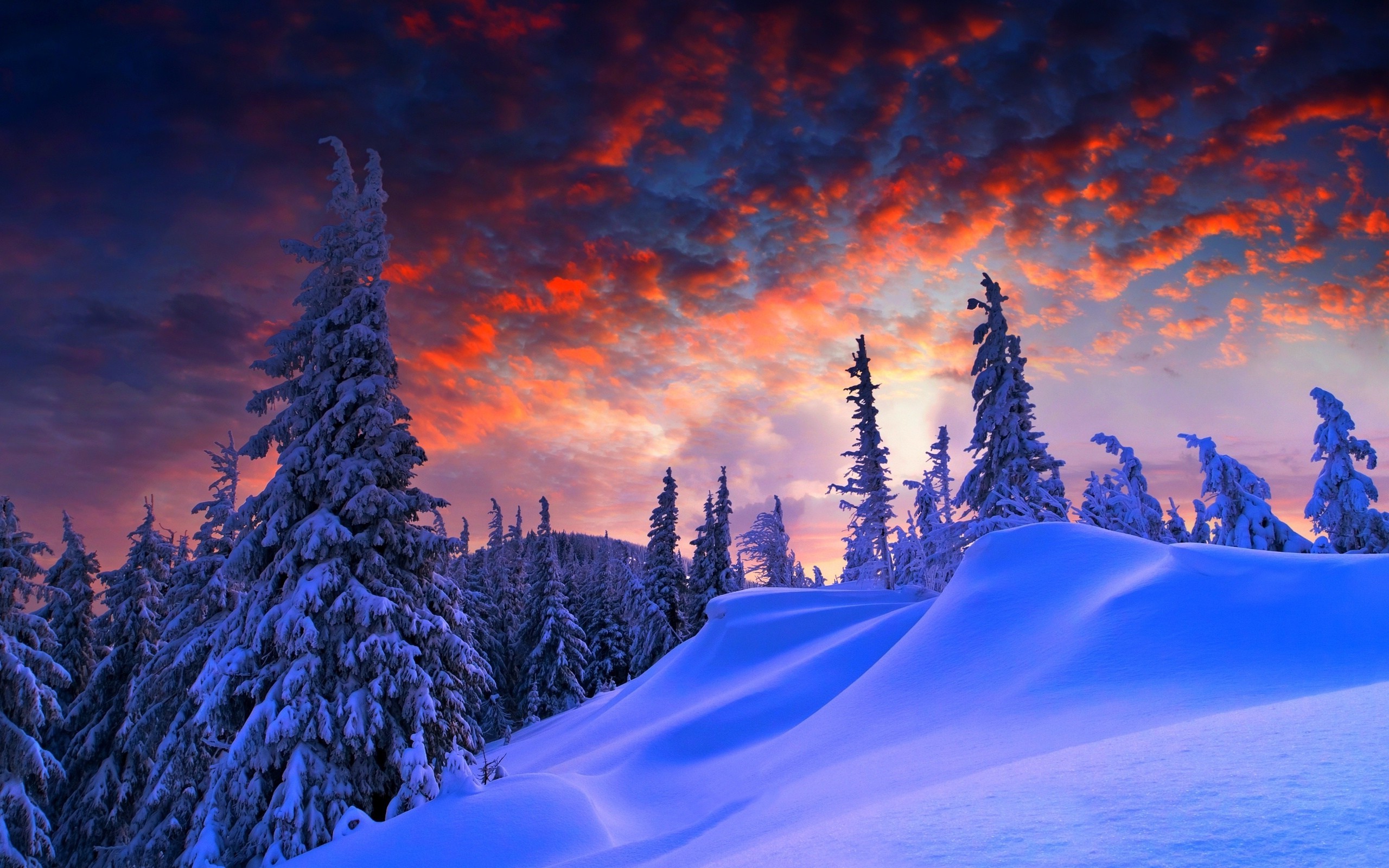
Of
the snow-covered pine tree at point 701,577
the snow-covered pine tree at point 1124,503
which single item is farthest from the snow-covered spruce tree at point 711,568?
the snow-covered pine tree at point 1124,503

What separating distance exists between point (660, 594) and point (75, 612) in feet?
85.7

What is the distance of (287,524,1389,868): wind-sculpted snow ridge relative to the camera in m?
3.03

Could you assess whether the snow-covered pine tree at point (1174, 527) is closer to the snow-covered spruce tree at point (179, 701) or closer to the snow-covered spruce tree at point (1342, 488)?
the snow-covered spruce tree at point (1342, 488)

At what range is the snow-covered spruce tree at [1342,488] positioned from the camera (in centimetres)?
2164

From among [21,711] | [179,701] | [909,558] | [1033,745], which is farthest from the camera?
→ [909,558]

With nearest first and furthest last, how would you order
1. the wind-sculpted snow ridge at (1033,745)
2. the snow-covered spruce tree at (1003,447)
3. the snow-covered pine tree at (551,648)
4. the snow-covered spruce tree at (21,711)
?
the wind-sculpted snow ridge at (1033,745) < the snow-covered spruce tree at (21,711) < the snow-covered spruce tree at (1003,447) < the snow-covered pine tree at (551,648)

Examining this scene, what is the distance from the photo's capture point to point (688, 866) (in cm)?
514

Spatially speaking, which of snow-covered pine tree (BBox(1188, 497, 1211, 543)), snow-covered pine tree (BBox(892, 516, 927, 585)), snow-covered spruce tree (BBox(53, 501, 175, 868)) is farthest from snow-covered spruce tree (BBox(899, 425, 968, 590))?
snow-covered spruce tree (BBox(53, 501, 175, 868))

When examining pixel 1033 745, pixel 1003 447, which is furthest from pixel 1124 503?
pixel 1033 745

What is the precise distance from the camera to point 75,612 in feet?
77.8

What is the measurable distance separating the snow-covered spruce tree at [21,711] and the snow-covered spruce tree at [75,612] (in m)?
9.77

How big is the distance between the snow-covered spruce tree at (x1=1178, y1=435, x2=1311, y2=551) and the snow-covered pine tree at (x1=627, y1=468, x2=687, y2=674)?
26.2m

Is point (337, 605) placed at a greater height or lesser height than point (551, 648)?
greater

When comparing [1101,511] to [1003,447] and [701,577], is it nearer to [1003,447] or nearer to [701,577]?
[1003,447]
